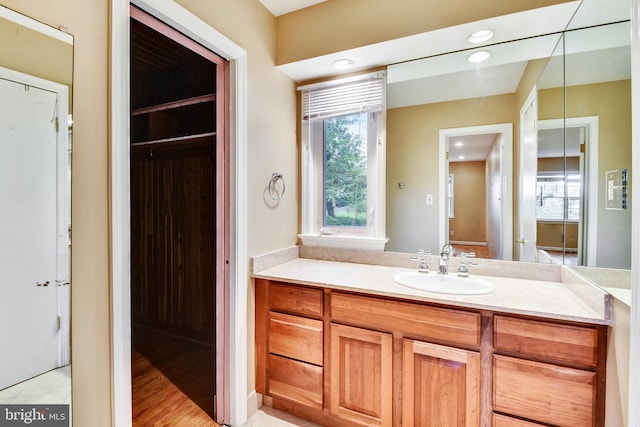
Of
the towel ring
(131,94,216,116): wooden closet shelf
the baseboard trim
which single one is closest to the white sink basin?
the towel ring

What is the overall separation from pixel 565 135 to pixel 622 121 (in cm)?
39

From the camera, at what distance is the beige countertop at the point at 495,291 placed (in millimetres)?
1248

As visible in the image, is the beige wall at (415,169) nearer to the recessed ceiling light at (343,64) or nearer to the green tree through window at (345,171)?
the green tree through window at (345,171)

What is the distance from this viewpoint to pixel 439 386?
4.80 ft

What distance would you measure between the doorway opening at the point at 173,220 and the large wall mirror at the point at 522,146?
1.42 meters

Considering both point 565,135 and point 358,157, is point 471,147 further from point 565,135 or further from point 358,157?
point 358,157

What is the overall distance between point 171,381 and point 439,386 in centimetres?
188

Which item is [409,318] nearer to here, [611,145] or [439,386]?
[439,386]

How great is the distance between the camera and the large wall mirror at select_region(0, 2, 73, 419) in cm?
89

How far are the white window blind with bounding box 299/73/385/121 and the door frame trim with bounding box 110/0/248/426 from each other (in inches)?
25.5

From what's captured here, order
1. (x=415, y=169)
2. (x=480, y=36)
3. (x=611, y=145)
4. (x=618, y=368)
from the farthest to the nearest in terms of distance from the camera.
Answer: (x=415, y=169)
(x=480, y=36)
(x=611, y=145)
(x=618, y=368)

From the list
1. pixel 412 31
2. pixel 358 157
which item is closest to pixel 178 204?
pixel 358 157

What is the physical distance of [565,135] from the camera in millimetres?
1552

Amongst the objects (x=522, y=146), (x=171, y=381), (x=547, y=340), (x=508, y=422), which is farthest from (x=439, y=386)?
(x=171, y=381)
